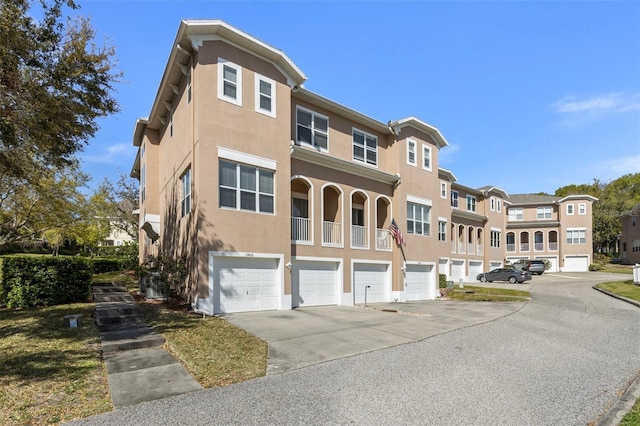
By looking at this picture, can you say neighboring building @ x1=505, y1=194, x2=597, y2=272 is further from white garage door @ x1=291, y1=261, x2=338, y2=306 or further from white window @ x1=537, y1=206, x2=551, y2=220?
white garage door @ x1=291, y1=261, x2=338, y2=306

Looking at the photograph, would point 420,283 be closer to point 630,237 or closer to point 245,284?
point 245,284

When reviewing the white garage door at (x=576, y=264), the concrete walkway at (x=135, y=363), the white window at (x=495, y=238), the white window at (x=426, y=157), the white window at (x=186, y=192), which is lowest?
the white garage door at (x=576, y=264)

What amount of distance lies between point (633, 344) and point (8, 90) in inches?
675

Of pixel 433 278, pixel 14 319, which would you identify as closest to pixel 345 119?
pixel 433 278

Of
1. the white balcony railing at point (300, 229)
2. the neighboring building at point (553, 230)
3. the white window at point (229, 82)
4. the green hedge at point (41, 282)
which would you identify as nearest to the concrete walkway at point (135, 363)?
the green hedge at point (41, 282)

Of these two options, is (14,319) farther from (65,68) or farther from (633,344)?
(633,344)

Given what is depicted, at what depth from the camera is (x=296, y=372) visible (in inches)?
282

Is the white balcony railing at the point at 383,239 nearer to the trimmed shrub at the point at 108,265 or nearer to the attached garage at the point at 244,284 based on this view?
the attached garage at the point at 244,284

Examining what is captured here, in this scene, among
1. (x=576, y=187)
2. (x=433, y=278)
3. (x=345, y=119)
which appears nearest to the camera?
(x=345, y=119)

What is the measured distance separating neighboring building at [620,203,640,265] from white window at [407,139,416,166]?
42.0 m

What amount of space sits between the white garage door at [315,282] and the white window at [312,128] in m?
5.51

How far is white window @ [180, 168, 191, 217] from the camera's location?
14.5 metres

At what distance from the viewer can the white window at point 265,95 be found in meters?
14.9

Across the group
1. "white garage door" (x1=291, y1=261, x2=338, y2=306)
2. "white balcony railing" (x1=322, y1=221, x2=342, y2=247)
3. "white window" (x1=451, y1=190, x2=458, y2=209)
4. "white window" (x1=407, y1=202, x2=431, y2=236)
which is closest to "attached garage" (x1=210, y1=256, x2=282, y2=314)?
"white garage door" (x1=291, y1=261, x2=338, y2=306)
